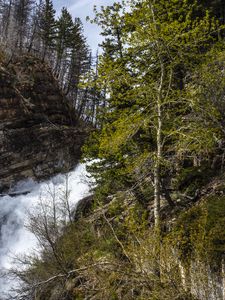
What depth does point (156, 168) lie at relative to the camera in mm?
8812

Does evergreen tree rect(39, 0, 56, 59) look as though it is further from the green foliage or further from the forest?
the green foliage

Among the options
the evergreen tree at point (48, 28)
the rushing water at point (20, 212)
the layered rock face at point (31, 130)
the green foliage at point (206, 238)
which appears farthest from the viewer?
the evergreen tree at point (48, 28)

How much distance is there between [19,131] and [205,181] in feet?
66.3

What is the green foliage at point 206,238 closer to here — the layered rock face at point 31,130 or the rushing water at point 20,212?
the rushing water at point 20,212

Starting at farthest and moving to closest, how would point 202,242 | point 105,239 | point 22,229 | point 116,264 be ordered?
point 22,229
point 105,239
point 116,264
point 202,242

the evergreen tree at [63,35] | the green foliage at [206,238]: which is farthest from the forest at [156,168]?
the evergreen tree at [63,35]

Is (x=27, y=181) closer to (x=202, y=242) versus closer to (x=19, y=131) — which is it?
(x=19, y=131)

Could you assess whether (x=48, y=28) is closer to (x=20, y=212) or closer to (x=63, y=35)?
(x=63, y=35)

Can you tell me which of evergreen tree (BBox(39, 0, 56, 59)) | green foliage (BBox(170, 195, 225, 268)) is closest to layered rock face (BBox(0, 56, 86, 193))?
evergreen tree (BBox(39, 0, 56, 59))

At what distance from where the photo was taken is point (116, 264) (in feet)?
23.6

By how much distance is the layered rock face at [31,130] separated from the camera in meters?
27.3

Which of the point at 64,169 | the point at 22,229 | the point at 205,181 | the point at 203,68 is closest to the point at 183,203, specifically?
the point at 205,181

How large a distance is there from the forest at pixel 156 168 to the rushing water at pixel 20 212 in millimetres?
4971

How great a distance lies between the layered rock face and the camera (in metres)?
27.3
